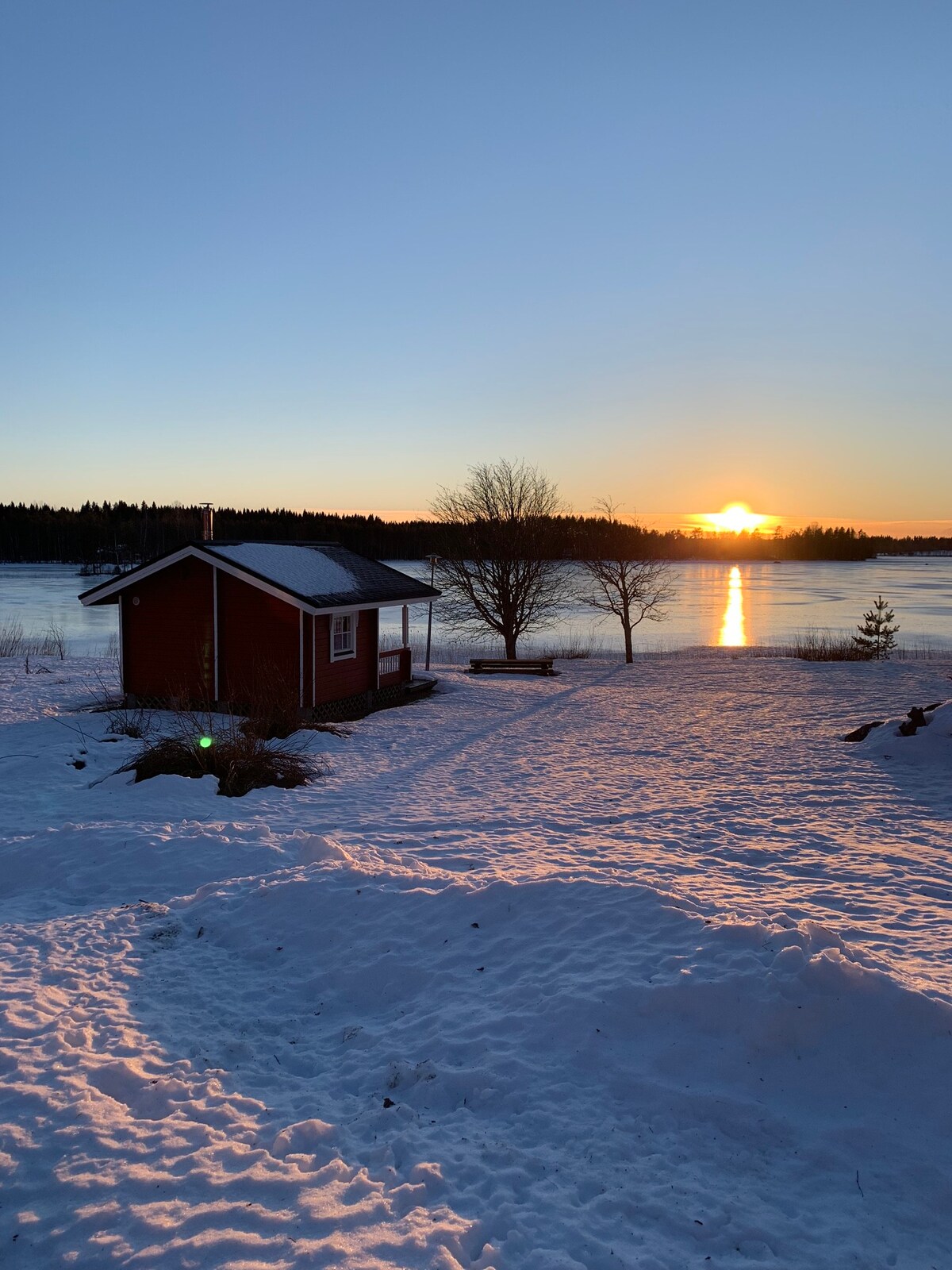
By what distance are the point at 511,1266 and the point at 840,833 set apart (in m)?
7.65

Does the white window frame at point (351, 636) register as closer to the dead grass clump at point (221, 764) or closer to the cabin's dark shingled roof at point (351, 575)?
the cabin's dark shingled roof at point (351, 575)

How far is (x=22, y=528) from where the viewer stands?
12606 cm

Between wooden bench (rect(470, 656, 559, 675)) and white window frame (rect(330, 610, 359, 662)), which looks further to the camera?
wooden bench (rect(470, 656, 559, 675))

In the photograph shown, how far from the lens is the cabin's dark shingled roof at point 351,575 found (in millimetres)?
18047

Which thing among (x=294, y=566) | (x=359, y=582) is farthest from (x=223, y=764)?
(x=359, y=582)

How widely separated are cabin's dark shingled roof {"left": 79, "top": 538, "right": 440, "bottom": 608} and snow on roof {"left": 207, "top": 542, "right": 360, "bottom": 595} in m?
0.05

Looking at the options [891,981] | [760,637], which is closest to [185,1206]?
[891,981]

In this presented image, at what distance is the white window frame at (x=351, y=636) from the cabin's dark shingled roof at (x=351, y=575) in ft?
1.72

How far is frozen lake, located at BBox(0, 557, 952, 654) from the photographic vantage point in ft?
142

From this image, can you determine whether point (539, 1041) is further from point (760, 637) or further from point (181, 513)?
point (181, 513)

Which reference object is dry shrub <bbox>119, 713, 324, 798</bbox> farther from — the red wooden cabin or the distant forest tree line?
the distant forest tree line

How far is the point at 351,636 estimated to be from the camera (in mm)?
20438

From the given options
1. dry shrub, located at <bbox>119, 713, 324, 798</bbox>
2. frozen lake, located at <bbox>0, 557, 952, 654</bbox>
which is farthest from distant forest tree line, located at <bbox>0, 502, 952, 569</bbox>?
dry shrub, located at <bbox>119, 713, 324, 798</bbox>

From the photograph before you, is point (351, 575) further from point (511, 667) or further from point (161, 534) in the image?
point (161, 534)
